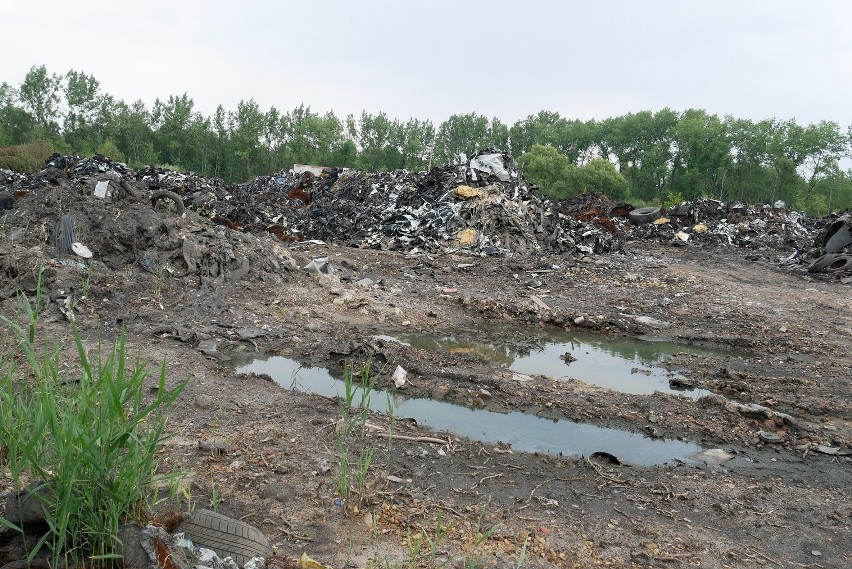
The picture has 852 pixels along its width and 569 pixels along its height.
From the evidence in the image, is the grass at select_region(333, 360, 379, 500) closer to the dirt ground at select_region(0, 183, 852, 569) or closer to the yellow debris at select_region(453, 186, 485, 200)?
the dirt ground at select_region(0, 183, 852, 569)

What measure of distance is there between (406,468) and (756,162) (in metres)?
49.4

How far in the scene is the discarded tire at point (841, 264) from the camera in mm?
12766

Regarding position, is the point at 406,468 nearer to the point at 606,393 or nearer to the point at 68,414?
the point at 68,414

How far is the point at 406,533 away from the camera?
2.73 metres

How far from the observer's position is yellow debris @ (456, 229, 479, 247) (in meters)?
14.2

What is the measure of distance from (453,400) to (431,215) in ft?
35.0

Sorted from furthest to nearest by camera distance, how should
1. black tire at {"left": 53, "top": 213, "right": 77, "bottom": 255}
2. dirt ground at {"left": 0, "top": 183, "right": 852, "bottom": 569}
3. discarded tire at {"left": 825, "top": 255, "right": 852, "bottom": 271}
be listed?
discarded tire at {"left": 825, "top": 255, "right": 852, "bottom": 271} → black tire at {"left": 53, "top": 213, "right": 77, "bottom": 255} → dirt ground at {"left": 0, "top": 183, "right": 852, "bottom": 569}

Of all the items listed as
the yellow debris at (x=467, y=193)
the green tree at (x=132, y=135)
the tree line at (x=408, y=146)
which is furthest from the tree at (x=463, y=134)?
the yellow debris at (x=467, y=193)

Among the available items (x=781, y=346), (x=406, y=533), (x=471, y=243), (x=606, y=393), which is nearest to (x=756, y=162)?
(x=471, y=243)

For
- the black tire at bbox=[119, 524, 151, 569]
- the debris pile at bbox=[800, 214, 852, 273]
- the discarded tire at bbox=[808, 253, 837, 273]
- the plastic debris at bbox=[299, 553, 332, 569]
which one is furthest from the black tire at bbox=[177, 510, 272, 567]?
the discarded tire at bbox=[808, 253, 837, 273]

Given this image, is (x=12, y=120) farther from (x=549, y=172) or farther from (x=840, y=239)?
(x=840, y=239)

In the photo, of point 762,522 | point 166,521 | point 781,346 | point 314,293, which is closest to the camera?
point 166,521

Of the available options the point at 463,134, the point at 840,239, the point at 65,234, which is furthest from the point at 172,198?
the point at 463,134

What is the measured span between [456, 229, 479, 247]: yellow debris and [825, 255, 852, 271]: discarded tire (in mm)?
8275
